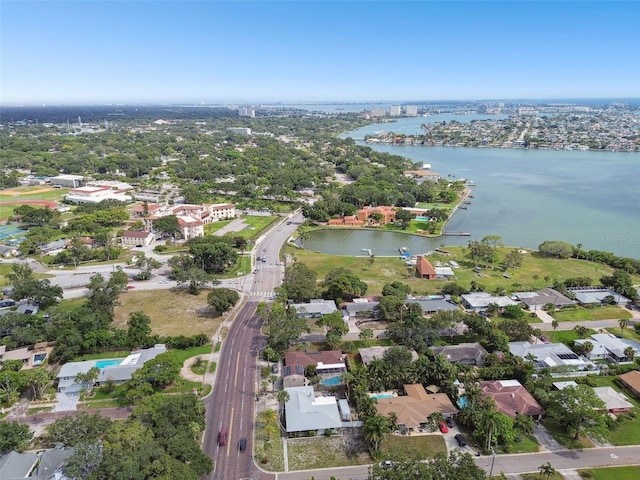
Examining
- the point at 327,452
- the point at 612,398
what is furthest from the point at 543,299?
the point at 327,452

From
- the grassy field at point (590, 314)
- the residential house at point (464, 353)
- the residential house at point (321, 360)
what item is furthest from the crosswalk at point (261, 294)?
the grassy field at point (590, 314)

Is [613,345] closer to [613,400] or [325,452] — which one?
[613,400]

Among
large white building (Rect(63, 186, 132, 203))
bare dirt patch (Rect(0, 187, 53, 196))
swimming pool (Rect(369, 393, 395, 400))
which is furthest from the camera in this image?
bare dirt patch (Rect(0, 187, 53, 196))

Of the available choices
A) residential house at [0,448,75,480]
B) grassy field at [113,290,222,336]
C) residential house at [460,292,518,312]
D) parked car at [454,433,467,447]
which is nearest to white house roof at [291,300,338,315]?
grassy field at [113,290,222,336]

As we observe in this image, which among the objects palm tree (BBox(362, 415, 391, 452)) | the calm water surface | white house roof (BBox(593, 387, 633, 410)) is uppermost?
palm tree (BBox(362, 415, 391, 452))

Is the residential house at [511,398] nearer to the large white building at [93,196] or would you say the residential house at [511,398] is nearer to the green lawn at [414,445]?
the green lawn at [414,445]

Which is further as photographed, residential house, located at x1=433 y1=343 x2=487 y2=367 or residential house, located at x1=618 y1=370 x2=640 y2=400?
residential house, located at x1=433 y1=343 x2=487 y2=367

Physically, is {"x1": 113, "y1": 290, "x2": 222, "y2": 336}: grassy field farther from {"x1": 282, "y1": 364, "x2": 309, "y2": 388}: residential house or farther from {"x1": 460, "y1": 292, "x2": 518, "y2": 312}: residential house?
{"x1": 460, "y1": 292, "x2": 518, "y2": 312}: residential house
